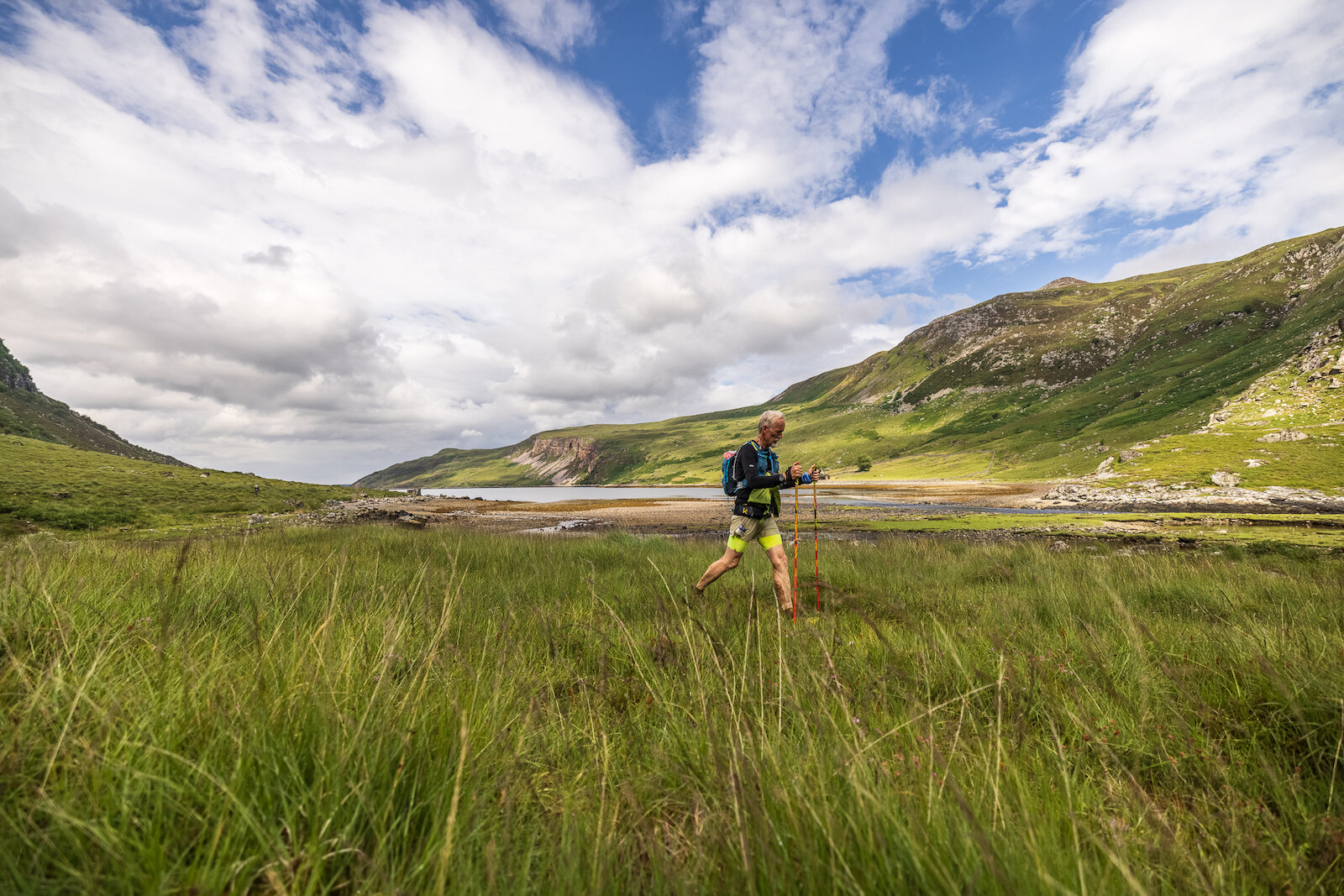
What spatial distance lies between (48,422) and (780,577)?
135 m

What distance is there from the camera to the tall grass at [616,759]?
1.27 meters

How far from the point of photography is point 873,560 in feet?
38.6

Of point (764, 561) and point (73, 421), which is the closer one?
point (764, 561)

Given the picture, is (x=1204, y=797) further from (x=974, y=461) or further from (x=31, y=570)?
(x=974, y=461)

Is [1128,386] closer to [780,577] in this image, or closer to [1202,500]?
[1202,500]

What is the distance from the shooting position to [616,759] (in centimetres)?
246

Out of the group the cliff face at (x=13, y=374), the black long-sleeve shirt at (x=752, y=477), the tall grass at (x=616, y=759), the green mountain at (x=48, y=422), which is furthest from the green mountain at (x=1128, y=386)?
the cliff face at (x=13, y=374)

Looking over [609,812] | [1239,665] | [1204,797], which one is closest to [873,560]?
[1239,665]

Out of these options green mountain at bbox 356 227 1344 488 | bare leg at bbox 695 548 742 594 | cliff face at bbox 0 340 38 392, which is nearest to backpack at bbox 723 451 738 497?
bare leg at bbox 695 548 742 594

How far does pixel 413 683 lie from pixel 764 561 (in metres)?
9.20

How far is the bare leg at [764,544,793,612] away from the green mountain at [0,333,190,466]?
96.0m

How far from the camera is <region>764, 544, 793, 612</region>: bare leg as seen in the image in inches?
247

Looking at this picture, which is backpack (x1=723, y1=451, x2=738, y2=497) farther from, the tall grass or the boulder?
the boulder

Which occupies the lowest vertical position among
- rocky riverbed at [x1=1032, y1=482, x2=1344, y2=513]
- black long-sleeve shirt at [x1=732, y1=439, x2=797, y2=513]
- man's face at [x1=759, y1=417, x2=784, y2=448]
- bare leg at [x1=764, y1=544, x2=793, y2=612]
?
rocky riverbed at [x1=1032, y1=482, x2=1344, y2=513]
